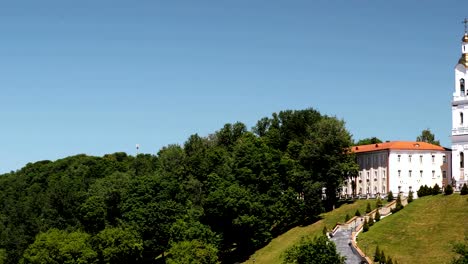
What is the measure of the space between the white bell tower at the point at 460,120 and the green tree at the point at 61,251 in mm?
42689

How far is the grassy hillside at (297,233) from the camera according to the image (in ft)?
290

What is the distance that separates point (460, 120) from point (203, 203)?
1246 inches

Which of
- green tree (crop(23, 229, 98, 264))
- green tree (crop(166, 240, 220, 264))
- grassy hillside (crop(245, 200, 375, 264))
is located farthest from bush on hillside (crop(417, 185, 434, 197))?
green tree (crop(23, 229, 98, 264))

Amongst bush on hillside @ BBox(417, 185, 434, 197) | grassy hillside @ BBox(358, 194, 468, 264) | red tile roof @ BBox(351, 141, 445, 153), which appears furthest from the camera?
red tile roof @ BBox(351, 141, 445, 153)

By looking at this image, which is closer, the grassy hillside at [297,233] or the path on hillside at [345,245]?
the path on hillside at [345,245]

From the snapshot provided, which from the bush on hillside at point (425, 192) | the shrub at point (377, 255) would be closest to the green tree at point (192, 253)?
the shrub at point (377, 255)

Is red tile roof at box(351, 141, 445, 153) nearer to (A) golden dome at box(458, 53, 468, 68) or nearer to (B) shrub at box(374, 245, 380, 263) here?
(A) golden dome at box(458, 53, 468, 68)

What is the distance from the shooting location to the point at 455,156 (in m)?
98.6

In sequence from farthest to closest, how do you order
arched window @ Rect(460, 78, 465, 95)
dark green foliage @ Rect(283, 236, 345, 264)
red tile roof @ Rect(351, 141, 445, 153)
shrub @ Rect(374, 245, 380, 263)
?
red tile roof @ Rect(351, 141, 445, 153)
arched window @ Rect(460, 78, 465, 95)
shrub @ Rect(374, 245, 380, 263)
dark green foliage @ Rect(283, 236, 345, 264)

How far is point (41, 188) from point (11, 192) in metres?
9.56

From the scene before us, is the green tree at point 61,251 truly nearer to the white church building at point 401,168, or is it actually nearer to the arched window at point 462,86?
the white church building at point 401,168

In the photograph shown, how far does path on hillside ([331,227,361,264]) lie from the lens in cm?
7432

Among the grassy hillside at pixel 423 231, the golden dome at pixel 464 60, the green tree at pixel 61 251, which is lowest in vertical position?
the green tree at pixel 61 251

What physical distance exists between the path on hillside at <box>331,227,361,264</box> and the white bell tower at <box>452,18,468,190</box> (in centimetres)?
1857
